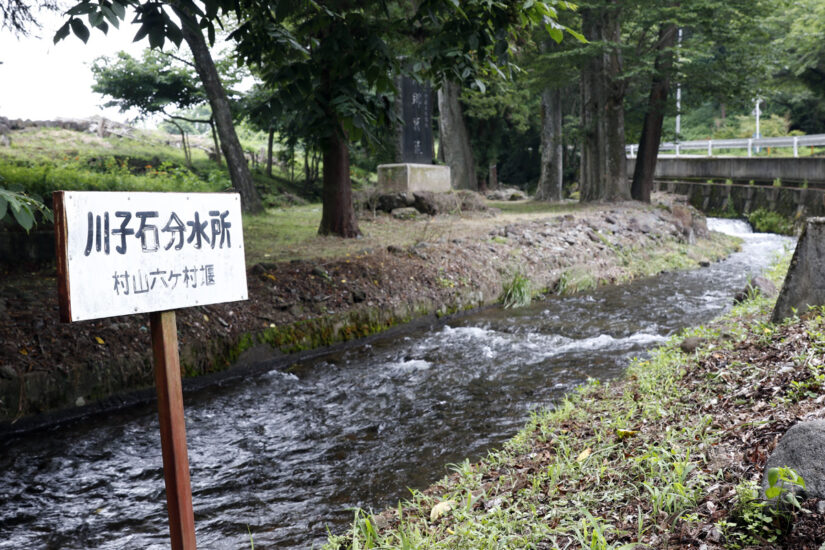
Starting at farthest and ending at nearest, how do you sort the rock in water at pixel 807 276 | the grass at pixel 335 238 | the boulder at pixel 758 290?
the grass at pixel 335 238 < the boulder at pixel 758 290 < the rock in water at pixel 807 276

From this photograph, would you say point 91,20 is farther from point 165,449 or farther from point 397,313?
point 397,313

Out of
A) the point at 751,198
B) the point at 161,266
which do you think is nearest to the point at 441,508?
the point at 161,266

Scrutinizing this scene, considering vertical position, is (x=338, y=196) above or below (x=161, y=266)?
above

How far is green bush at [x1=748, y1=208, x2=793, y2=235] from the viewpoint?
61.6 ft

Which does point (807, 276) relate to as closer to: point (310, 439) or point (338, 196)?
point (310, 439)

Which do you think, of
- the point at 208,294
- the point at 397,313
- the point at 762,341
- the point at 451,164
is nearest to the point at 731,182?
the point at 451,164

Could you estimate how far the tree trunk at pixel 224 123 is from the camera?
47.3 feet

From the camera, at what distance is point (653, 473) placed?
2.99 m

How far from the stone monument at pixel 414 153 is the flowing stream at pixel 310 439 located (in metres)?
8.63

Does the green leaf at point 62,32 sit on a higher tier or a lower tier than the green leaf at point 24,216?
higher

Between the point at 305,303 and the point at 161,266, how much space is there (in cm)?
508

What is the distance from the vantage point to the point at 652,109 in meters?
16.7

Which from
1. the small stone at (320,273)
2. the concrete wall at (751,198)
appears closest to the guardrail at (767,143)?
the concrete wall at (751,198)

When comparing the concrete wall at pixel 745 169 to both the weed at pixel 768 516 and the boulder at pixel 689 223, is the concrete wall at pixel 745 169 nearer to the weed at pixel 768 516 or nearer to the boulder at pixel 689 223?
the boulder at pixel 689 223
